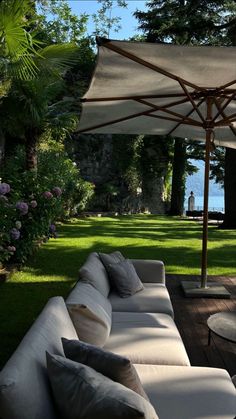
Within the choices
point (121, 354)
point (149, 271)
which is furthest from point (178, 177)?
point (121, 354)

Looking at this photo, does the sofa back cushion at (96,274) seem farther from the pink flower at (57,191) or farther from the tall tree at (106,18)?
the tall tree at (106,18)

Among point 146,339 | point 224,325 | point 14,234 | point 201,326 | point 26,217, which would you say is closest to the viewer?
point 146,339

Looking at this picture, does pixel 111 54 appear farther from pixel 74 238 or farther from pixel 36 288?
pixel 74 238

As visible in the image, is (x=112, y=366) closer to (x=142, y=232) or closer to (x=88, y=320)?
(x=88, y=320)

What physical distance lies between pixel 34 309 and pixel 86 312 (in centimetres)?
223

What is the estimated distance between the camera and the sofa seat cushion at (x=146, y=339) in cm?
275

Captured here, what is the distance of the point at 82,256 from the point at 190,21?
1201 cm

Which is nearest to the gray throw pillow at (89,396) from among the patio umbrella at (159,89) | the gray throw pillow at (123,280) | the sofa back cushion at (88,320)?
the sofa back cushion at (88,320)

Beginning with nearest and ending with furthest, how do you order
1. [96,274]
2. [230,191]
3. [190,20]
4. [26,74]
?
[96,274] → [26,74] → [230,191] → [190,20]

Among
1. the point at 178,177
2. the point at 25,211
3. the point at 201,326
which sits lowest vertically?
the point at 201,326

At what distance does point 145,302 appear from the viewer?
400cm

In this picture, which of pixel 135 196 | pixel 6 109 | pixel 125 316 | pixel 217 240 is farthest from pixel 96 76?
pixel 135 196

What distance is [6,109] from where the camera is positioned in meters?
9.04

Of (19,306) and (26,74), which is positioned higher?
(26,74)
